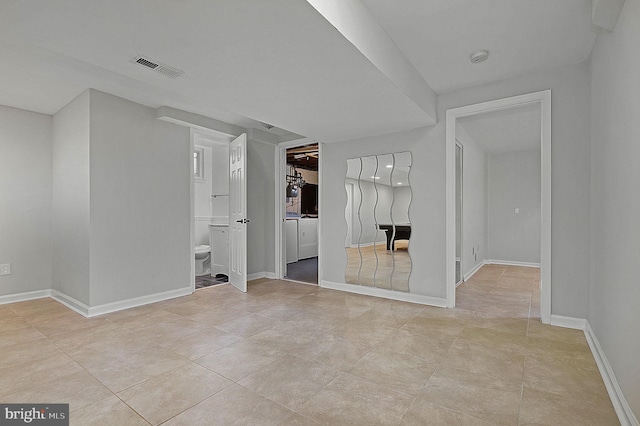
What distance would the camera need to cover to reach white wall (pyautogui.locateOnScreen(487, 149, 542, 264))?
247 inches

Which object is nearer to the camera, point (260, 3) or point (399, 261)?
point (260, 3)

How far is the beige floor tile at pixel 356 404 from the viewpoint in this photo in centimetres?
155

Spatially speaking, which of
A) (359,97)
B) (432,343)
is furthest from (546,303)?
(359,97)

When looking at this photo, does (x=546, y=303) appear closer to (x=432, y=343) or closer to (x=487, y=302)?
(x=487, y=302)

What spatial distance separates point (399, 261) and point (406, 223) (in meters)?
0.47

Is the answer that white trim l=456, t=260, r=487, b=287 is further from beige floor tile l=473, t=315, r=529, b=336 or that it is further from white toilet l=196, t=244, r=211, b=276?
white toilet l=196, t=244, r=211, b=276

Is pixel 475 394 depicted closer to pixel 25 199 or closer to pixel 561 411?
pixel 561 411

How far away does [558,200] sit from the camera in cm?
288

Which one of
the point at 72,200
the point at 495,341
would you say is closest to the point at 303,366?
the point at 495,341

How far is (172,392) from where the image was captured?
180 cm

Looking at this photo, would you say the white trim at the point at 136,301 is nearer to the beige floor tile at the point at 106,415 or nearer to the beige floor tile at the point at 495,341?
the beige floor tile at the point at 106,415

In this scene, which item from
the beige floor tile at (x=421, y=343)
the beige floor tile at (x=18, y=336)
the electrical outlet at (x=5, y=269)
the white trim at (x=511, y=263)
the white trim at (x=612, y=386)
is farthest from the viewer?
the white trim at (x=511, y=263)

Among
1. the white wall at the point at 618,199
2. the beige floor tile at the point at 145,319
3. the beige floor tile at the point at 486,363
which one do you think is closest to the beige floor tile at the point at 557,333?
the white wall at the point at 618,199

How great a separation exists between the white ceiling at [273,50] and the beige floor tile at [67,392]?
1982 mm
